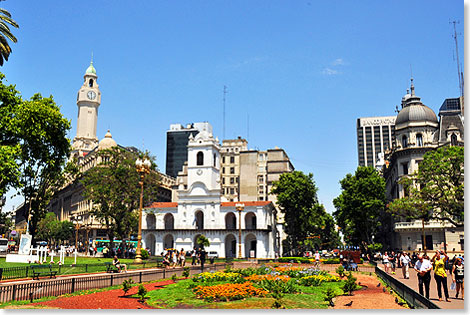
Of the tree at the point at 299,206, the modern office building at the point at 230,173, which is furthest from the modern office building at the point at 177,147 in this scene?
the tree at the point at 299,206

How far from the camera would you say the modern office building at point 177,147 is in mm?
152750

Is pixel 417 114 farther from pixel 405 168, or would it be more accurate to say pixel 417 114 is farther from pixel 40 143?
pixel 40 143

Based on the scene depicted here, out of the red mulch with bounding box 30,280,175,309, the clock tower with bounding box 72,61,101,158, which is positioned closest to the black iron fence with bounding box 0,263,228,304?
the red mulch with bounding box 30,280,175,309

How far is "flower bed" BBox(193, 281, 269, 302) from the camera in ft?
54.3

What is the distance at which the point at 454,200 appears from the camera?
33.2 metres

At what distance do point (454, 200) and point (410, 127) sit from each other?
27.9 metres

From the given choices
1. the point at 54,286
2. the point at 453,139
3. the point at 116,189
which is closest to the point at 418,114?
the point at 453,139

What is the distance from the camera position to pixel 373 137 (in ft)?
637

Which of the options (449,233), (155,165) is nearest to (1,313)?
(155,165)

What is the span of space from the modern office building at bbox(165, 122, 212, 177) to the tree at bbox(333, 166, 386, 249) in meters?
96.4

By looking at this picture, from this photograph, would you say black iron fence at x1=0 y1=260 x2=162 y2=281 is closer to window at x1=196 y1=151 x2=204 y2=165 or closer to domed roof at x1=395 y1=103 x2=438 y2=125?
window at x1=196 y1=151 x2=204 y2=165

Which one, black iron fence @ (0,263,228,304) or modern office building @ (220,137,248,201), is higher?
modern office building @ (220,137,248,201)

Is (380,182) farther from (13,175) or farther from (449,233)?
(13,175)

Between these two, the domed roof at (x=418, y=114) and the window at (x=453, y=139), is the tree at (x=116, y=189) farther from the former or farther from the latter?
the window at (x=453, y=139)
